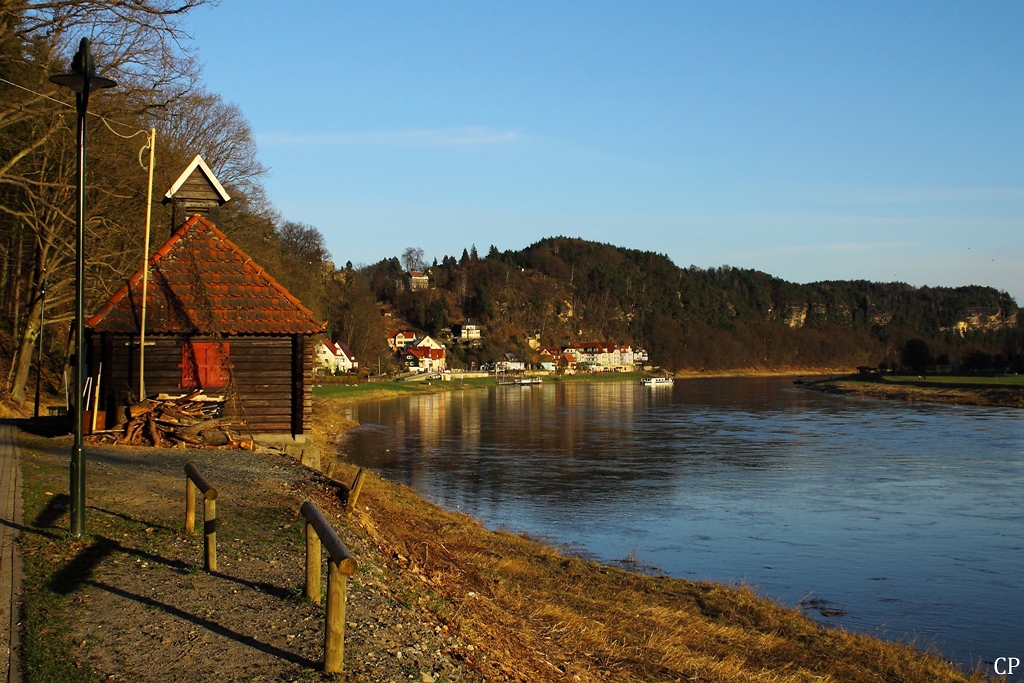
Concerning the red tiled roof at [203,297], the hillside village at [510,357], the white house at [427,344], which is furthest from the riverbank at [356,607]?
the white house at [427,344]

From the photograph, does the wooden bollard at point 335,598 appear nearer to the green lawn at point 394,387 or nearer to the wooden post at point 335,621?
the wooden post at point 335,621

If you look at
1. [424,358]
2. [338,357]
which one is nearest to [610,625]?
[338,357]

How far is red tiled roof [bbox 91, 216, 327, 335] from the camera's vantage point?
19344 millimetres

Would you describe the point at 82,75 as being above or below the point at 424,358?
above

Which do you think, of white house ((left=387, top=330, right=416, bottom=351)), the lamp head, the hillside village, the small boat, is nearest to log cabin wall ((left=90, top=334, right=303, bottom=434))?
the lamp head

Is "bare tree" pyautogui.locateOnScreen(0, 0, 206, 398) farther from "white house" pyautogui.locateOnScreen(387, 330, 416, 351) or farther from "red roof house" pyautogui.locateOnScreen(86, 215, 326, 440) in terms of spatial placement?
"white house" pyautogui.locateOnScreen(387, 330, 416, 351)

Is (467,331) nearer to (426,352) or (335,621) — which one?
(426,352)

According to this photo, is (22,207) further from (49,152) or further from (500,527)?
(500,527)

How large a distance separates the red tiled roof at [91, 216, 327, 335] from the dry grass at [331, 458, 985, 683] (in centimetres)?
584

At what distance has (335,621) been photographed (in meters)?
6.37

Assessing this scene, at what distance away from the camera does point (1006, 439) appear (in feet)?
145

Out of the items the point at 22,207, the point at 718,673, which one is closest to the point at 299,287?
the point at 22,207

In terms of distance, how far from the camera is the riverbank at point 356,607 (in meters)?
6.89

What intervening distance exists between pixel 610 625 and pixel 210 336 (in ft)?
37.8
